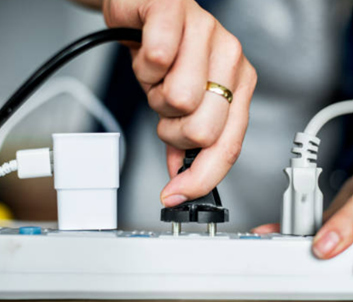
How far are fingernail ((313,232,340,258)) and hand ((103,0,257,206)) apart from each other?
0.14 meters

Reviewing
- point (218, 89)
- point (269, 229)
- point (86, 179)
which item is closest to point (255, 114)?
point (269, 229)

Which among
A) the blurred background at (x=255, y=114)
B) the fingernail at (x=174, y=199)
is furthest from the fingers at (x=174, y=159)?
the blurred background at (x=255, y=114)

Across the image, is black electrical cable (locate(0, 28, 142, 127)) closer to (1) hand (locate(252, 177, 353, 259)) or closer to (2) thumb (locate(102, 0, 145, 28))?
(2) thumb (locate(102, 0, 145, 28))

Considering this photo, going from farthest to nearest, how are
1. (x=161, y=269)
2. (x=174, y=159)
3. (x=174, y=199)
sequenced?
(x=174, y=159) < (x=174, y=199) < (x=161, y=269)

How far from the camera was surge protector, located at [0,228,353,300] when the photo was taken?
1.30 feet

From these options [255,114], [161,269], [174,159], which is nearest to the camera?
[161,269]

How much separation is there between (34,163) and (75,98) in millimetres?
550

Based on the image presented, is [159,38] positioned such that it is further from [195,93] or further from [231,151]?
[231,151]

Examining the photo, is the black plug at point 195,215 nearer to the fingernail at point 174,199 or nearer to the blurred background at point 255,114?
the fingernail at point 174,199

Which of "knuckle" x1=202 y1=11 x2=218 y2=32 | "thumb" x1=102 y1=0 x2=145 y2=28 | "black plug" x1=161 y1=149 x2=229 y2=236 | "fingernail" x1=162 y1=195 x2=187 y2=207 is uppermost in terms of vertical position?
"thumb" x1=102 y1=0 x2=145 y2=28

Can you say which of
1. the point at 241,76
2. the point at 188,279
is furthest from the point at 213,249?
the point at 241,76

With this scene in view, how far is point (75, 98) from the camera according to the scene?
3.41 feet

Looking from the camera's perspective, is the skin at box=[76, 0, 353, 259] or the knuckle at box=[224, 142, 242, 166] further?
the knuckle at box=[224, 142, 242, 166]

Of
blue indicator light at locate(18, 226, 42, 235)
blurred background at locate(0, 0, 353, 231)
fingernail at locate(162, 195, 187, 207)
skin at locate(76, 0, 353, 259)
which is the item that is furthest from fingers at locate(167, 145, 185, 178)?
blurred background at locate(0, 0, 353, 231)
